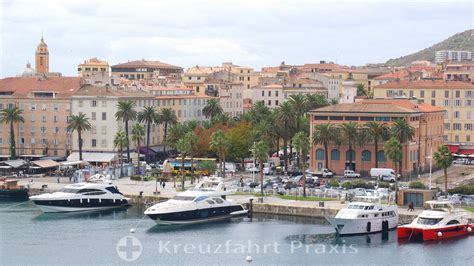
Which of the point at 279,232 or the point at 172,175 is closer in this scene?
the point at 279,232

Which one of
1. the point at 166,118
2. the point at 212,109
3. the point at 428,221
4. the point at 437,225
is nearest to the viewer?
the point at 437,225

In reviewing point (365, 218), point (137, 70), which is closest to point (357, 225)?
point (365, 218)

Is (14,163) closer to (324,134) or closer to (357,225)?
→ (324,134)

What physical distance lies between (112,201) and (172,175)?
14349 millimetres

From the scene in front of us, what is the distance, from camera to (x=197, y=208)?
8506 cm

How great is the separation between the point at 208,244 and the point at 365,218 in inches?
469

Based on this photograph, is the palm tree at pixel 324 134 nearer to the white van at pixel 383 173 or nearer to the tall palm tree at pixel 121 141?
the white van at pixel 383 173

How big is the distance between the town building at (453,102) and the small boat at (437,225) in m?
54.0

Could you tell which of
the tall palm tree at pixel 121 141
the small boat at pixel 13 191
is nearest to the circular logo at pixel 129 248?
the small boat at pixel 13 191

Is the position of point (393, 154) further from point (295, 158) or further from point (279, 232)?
point (295, 158)

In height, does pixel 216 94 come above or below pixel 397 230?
above

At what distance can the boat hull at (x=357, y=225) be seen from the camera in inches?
3051

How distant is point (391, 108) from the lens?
111 meters

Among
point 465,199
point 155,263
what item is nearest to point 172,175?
point 465,199
